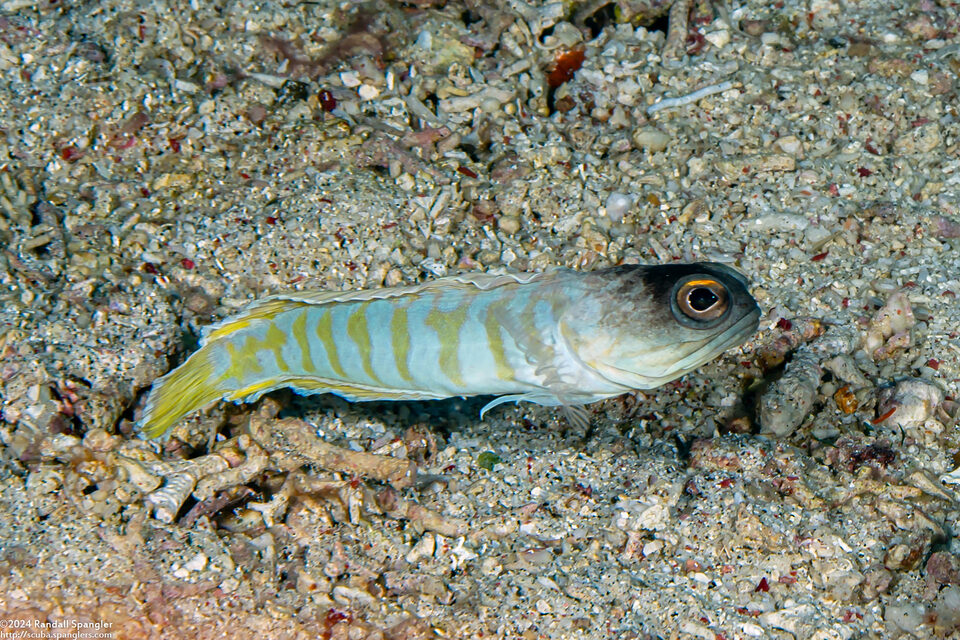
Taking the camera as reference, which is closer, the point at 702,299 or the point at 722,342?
the point at 702,299

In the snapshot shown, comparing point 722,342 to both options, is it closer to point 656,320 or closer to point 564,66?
point 656,320

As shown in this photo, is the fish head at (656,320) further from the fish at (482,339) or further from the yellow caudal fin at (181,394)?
the yellow caudal fin at (181,394)

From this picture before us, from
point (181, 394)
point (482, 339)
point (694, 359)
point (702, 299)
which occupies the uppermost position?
point (702, 299)

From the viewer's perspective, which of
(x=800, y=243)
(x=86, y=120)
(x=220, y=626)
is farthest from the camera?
(x=86, y=120)

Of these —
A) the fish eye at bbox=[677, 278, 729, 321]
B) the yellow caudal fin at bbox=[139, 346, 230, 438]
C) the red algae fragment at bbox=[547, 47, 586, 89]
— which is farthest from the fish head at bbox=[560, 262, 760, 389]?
the red algae fragment at bbox=[547, 47, 586, 89]

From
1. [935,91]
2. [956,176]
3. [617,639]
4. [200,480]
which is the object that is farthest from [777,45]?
[200,480]

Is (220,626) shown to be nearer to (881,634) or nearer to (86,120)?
(881,634)

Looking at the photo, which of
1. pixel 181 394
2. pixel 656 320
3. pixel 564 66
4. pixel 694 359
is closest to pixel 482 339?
pixel 656 320

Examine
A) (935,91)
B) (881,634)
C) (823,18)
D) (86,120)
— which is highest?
(86,120)
